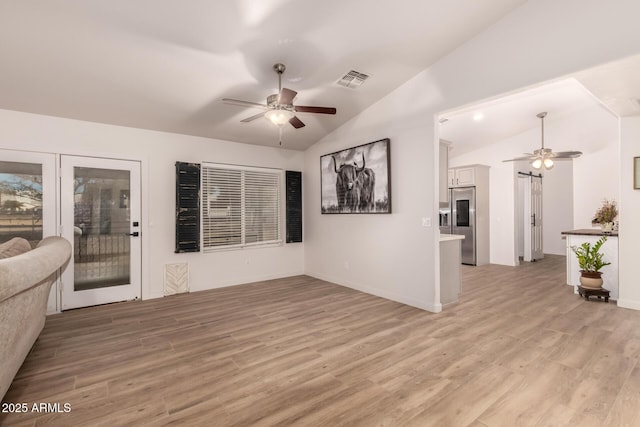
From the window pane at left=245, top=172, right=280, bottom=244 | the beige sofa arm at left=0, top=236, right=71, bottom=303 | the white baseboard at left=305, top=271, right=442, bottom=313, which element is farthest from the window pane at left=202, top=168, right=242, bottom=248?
the beige sofa arm at left=0, top=236, right=71, bottom=303

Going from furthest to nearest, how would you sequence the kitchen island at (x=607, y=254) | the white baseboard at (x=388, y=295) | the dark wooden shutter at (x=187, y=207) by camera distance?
the dark wooden shutter at (x=187, y=207) < the kitchen island at (x=607, y=254) < the white baseboard at (x=388, y=295)

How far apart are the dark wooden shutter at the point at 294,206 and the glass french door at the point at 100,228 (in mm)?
2639

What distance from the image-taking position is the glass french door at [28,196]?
12.7 feet

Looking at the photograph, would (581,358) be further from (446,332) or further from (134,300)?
(134,300)

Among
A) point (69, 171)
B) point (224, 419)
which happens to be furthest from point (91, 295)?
point (224, 419)

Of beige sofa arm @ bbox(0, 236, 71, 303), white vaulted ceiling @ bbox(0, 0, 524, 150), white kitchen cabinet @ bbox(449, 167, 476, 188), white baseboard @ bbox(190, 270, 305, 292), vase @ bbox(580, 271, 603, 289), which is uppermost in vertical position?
white vaulted ceiling @ bbox(0, 0, 524, 150)

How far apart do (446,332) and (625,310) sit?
2.72 metres

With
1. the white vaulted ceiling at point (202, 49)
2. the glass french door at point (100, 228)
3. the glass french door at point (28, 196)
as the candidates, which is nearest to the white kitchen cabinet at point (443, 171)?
the white vaulted ceiling at point (202, 49)

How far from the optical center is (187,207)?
5020mm

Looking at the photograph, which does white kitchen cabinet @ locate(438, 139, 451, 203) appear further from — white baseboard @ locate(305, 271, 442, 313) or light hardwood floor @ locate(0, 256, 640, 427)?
light hardwood floor @ locate(0, 256, 640, 427)

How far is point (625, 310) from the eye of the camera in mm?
4008

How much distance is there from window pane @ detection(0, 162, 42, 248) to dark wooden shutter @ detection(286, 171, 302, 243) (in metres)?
3.77

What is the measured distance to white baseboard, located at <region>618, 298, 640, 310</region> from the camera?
4.04m

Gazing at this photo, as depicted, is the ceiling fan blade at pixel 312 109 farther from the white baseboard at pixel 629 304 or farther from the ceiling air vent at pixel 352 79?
the white baseboard at pixel 629 304
